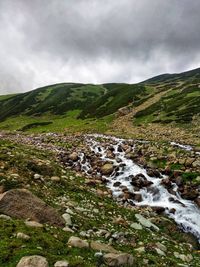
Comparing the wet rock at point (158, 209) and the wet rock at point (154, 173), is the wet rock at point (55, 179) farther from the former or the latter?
the wet rock at point (154, 173)

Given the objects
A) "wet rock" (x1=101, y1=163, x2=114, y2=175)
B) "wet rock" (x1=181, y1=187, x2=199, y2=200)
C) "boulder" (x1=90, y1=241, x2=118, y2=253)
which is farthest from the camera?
"wet rock" (x1=101, y1=163, x2=114, y2=175)

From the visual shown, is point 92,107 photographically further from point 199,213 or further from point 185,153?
point 199,213

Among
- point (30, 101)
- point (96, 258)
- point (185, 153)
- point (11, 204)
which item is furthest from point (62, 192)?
point (30, 101)

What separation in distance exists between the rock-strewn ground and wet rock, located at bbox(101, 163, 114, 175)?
3.38 meters

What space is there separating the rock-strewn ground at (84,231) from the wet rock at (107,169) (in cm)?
338

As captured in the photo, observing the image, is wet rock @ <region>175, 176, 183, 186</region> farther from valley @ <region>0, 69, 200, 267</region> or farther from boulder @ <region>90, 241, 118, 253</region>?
boulder @ <region>90, 241, 118, 253</region>

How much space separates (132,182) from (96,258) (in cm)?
1687

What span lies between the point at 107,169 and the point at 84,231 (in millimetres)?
16843

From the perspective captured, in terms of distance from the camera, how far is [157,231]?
650 inches

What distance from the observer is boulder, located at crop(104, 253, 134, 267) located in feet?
31.3

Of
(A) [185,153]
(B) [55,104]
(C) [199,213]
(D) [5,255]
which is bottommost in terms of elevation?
(C) [199,213]

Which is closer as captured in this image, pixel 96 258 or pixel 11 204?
pixel 96 258

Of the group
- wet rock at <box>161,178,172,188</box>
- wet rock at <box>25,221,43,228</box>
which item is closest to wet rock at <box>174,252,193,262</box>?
wet rock at <box>25,221,43,228</box>

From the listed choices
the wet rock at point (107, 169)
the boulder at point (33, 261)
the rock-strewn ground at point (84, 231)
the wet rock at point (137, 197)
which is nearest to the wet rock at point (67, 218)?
the rock-strewn ground at point (84, 231)
